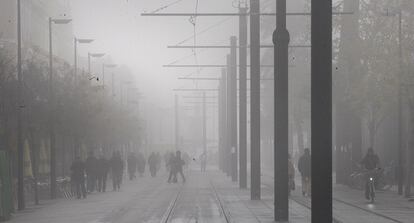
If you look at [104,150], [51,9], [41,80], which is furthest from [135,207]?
[51,9]

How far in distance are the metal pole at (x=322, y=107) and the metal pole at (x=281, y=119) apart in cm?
1066

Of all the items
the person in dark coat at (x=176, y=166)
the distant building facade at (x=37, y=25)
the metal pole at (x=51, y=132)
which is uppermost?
the distant building facade at (x=37, y=25)

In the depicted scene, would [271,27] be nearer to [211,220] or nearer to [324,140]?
[211,220]

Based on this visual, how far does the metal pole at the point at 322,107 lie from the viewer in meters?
14.2

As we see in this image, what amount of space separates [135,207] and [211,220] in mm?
7609

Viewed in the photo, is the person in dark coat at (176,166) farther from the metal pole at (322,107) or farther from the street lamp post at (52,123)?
the metal pole at (322,107)

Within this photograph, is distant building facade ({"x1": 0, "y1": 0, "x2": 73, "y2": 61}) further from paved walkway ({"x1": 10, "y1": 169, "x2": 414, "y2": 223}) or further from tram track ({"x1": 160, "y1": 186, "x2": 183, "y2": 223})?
tram track ({"x1": 160, "y1": 186, "x2": 183, "y2": 223})

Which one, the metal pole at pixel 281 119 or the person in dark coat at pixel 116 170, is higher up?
the metal pole at pixel 281 119

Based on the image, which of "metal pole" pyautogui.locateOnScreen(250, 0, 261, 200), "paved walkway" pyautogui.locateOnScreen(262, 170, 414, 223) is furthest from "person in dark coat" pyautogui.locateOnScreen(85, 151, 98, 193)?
"metal pole" pyautogui.locateOnScreen(250, 0, 261, 200)

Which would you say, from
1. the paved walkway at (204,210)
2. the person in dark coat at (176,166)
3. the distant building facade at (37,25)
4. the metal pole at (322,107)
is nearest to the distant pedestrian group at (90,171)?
the paved walkway at (204,210)

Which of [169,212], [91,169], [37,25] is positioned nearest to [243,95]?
[91,169]

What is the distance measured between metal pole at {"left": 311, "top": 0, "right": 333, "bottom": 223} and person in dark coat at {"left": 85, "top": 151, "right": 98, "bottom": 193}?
3311 centimetres

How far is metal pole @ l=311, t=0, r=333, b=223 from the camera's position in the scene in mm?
14195

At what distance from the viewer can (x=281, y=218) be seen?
25.8 meters
